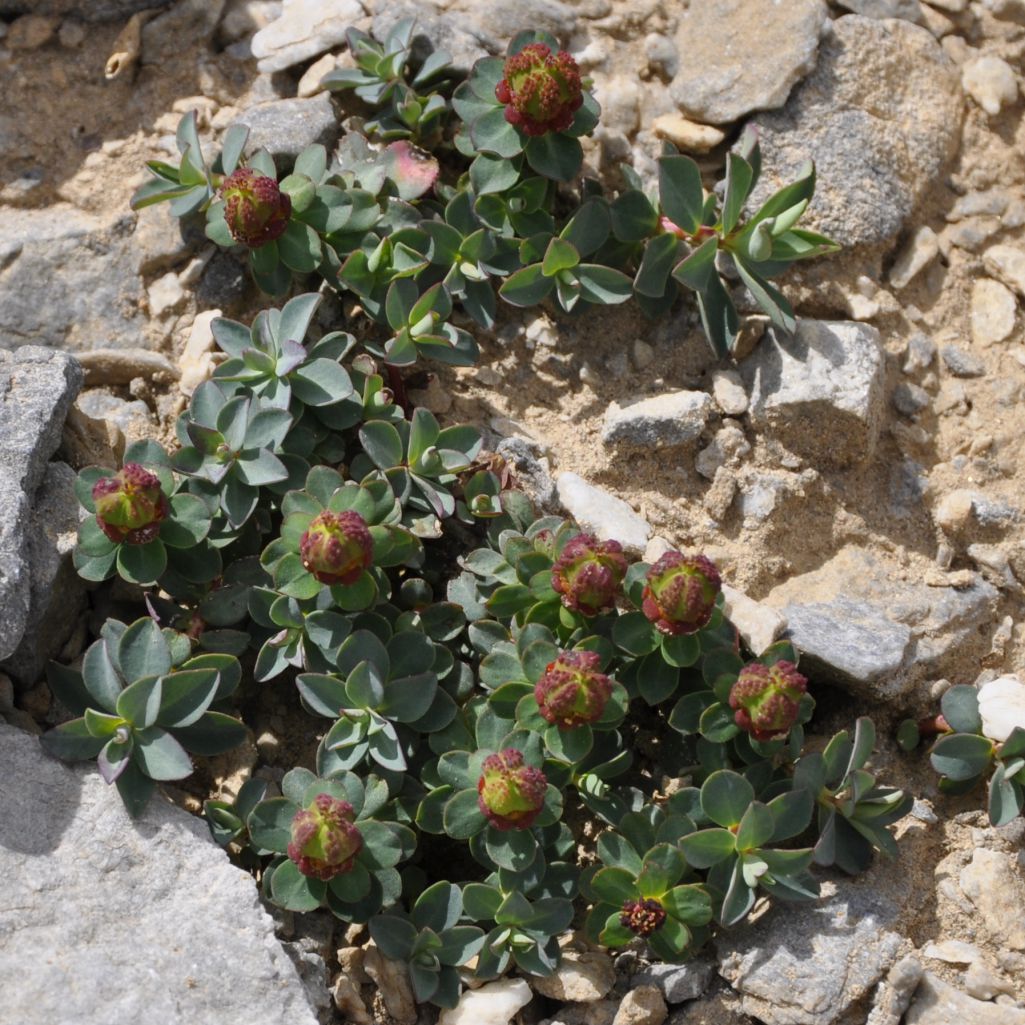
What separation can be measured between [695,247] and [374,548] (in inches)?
61.4

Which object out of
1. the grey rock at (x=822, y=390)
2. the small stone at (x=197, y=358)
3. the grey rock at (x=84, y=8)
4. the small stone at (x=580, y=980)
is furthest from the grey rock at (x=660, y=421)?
the grey rock at (x=84, y=8)

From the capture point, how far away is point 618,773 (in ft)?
12.4

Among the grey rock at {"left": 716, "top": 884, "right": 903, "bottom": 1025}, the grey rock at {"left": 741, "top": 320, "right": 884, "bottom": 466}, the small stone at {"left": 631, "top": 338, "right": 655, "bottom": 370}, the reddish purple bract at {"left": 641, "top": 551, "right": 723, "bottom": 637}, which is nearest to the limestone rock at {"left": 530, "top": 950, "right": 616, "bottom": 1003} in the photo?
the grey rock at {"left": 716, "top": 884, "right": 903, "bottom": 1025}

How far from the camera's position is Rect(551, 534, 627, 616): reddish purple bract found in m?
3.64

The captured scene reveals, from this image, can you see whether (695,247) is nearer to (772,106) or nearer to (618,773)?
(772,106)

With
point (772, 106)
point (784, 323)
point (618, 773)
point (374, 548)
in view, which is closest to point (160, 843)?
point (374, 548)

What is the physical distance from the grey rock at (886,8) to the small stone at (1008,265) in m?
0.96

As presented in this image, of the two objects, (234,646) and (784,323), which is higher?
(784,323)

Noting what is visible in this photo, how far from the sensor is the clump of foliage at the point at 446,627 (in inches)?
140

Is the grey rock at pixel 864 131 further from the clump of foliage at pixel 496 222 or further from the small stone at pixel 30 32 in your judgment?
the small stone at pixel 30 32

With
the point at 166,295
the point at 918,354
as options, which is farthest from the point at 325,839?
the point at 918,354

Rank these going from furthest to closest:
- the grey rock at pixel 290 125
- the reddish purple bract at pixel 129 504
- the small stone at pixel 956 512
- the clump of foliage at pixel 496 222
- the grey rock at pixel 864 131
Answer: the grey rock at pixel 864 131 → the grey rock at pixel 290 125 → the small stone at pixel 956 512 → the clump of foliage at pixel 496 222 → the reddish purple bract at pixel 129 504

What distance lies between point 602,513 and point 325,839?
1.35 metres

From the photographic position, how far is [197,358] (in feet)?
14.4
